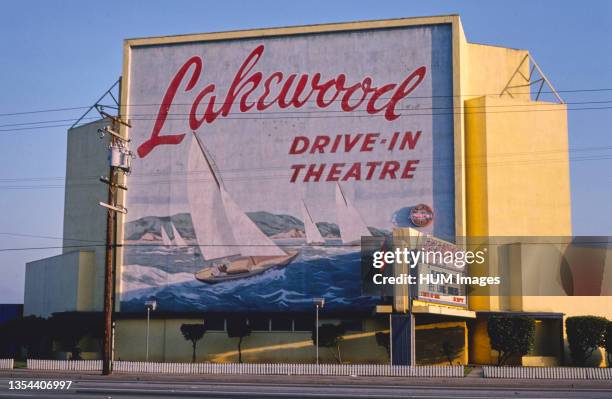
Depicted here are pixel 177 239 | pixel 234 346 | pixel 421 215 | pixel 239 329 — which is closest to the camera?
pixel 421 215

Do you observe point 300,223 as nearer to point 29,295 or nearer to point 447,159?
point 447,159

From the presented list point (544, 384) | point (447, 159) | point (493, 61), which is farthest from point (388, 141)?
point (544, 384)

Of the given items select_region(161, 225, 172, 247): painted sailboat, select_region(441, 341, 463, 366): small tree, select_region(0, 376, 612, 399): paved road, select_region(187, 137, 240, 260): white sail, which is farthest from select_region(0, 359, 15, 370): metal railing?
select_region(441, 341, 463, 366): small tree

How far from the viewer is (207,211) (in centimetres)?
5562

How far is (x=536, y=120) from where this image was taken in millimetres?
54969

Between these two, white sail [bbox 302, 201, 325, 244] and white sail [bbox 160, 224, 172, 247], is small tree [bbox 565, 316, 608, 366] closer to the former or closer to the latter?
white sail [bbox 302, 201, 325, 244]

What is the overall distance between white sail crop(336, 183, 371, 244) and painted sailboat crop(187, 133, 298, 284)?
144 inches

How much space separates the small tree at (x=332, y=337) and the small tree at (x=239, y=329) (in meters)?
4.63

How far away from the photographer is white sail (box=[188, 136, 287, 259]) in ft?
179

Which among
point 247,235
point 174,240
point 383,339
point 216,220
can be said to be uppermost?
point 216,220

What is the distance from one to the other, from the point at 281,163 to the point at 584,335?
22.2m

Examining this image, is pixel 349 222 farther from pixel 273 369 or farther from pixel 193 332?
pixel 273 369

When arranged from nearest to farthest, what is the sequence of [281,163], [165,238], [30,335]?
[281,163]
[165,238]
[30,335]

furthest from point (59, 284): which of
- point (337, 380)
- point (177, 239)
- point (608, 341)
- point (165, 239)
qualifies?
point (608, 341)
